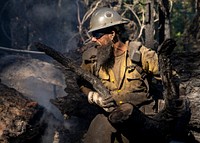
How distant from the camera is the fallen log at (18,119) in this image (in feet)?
17.4

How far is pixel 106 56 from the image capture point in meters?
4.37

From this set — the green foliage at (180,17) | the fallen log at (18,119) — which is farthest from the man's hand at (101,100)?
the green foliage at (180,17)

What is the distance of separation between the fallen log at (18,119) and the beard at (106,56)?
1.85m

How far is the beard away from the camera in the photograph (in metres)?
4.38

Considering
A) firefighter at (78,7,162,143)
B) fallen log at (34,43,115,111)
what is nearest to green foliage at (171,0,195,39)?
firefighter at (78,7,162,143)

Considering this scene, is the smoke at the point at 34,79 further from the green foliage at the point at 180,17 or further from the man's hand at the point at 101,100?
the green foliage at the point at 180,17

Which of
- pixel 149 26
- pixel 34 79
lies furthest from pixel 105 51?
pixel 34 79

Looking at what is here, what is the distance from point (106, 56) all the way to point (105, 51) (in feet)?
0.23

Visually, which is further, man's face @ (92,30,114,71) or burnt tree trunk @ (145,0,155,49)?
burnt tree trunk @ (145,0,155,49)

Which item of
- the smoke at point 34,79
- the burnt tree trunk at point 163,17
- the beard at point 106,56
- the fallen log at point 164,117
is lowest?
the smoke at point 34,79

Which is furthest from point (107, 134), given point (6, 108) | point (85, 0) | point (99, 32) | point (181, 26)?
point (181, 26)

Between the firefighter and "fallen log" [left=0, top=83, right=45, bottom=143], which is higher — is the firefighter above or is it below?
above

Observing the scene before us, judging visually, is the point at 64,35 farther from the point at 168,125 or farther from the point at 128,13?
the point at 168,125

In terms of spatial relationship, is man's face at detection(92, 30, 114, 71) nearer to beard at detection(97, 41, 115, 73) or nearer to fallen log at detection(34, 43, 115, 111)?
beard at detection(97, 41, 115, 73)
